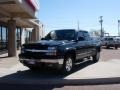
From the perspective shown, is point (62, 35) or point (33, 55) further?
point (62, 35)

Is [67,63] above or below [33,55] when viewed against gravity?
below

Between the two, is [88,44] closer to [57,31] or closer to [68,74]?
[57,31]

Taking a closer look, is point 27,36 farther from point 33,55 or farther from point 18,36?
point 33,55

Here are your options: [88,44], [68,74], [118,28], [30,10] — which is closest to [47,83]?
[68,74]

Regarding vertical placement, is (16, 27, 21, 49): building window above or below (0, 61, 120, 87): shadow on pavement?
above

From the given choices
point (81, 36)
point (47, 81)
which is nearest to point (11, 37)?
point (81, 36)

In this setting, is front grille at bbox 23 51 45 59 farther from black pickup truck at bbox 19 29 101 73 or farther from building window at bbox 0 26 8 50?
building window at bbox 0 26 8 50

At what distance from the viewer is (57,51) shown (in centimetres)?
1145

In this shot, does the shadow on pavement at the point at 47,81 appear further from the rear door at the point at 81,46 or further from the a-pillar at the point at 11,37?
the a-pillar at the point at 11,37

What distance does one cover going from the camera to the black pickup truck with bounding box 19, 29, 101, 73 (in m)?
11.4

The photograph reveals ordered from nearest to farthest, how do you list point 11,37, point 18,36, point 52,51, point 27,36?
→ point 52,51
point 11,37
point 18,36
point 27,36

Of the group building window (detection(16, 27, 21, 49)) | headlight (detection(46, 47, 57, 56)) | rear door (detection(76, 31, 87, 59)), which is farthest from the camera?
building window (detection(16, 27, 21, 49))

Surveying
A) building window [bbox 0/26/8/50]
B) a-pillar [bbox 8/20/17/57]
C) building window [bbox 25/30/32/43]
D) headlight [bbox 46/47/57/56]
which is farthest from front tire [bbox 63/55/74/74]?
building window [bbox 25/30/32/43]

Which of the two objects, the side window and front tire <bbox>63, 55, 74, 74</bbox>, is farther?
the side window
